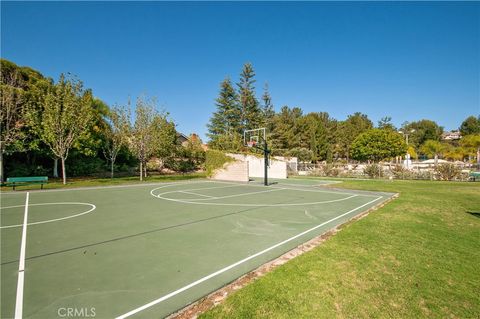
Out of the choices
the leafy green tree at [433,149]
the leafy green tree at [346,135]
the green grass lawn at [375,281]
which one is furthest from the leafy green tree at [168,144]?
the leafy green tree at [433,149]

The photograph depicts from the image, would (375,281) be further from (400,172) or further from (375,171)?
(400,172)

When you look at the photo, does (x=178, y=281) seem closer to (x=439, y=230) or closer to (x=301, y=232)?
(x=301, y=232)

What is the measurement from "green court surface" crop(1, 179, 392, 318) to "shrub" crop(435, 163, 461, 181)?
18463 mm

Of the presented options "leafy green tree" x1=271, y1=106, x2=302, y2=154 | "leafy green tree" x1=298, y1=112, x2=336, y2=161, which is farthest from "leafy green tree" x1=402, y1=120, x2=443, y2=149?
"leafy green tree" x1=271, y1=106, x2=302, y2=154

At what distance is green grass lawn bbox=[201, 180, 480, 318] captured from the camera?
9.74 ft

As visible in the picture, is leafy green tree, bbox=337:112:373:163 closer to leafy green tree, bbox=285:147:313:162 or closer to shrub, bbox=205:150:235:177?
leafy green tree, bbox=285:147:313:162

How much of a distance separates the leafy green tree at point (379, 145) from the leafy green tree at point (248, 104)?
78.2ft

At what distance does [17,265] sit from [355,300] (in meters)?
5.83

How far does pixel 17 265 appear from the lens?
4.37 m

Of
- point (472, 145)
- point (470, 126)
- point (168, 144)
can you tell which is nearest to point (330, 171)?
point (168, 144)

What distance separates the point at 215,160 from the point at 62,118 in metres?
13.3

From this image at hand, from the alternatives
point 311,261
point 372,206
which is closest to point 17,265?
point 311,261

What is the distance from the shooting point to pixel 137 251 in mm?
5039

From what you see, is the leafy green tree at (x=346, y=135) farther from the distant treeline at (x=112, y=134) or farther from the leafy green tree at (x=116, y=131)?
the leafy green tree at (x=116, y=131)
